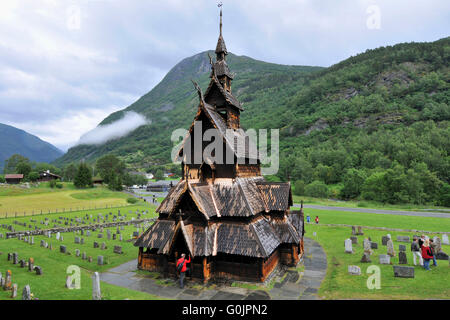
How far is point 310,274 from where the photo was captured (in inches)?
590

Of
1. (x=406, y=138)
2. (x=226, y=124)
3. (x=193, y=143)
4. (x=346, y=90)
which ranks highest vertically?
(x=346, y=90)

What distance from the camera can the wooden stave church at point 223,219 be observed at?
13.3m

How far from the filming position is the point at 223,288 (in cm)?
1273

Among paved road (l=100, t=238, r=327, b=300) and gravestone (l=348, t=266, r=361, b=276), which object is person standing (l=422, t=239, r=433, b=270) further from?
paved road (l=100, t=238, r=327, b=300)

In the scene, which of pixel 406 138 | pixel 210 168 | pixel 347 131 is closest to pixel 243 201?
pixel 210 168

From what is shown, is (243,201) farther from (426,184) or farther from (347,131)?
(347,131)

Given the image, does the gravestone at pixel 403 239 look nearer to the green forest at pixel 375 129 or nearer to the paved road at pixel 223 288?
the paved road at pixel 223 288

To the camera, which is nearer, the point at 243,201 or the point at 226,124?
the point at 243,201

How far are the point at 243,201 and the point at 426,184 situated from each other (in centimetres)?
6241

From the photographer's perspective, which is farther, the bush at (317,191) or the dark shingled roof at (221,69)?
the bush at (317,191)

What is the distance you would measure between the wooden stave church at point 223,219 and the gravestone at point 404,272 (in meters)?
5.69

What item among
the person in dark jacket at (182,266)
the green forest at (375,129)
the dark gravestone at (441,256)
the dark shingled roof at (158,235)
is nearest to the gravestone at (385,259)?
the dark gravestone at (441,256)

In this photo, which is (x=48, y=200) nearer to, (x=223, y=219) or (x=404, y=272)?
(x=223, y=219)

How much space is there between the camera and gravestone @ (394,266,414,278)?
13156 mm
